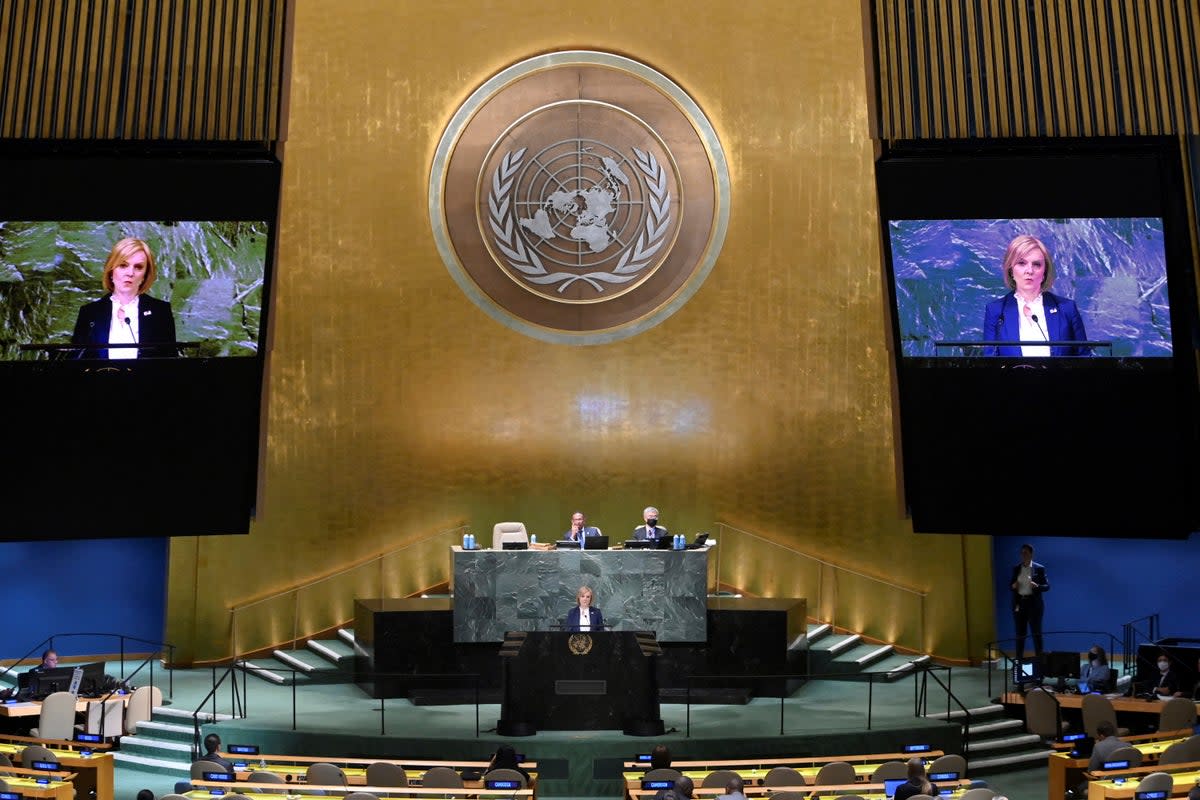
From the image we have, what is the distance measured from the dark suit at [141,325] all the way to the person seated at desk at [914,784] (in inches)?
242

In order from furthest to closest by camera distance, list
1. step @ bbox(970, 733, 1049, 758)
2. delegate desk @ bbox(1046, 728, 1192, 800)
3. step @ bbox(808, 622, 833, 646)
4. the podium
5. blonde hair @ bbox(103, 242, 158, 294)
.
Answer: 1. step @ bbox(808, 622, 833, 646)
2. step @ bbox(970, 733, 1049, 758)
3. the podium
4. blonde hair @ bbox(103, 242, 158, 294)
5. delegate desk @ bbox(1046, 728, 1192, 800)

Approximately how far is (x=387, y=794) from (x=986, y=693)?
22.1 ft

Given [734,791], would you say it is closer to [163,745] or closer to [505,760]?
[505,760]

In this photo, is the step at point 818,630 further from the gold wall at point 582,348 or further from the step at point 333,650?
the step at point 333,650

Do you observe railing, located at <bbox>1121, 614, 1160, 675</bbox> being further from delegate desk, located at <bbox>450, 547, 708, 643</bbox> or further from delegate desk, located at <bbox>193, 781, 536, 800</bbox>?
delegate desk, located at <bbox>193, 781, 536, 800</bbox>

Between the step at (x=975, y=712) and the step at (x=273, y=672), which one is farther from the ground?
the step at (x=273, y=672)

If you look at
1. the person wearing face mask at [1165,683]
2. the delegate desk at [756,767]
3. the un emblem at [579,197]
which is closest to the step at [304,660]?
the un emblem at [579,197]

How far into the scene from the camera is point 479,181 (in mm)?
15555

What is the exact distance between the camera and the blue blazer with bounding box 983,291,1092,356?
10742 millimetres

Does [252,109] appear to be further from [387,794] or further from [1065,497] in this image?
[1065,497]

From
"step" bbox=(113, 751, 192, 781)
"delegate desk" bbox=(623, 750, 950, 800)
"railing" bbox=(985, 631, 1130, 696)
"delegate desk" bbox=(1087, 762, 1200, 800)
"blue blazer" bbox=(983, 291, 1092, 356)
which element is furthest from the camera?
"railing" bbox=(985, 631, 1130, 696)

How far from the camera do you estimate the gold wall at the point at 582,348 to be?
15336mm

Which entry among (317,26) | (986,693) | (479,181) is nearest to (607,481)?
(479,181)

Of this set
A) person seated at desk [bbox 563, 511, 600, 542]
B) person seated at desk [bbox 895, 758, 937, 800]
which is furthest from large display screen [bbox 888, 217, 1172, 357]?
person seated at desk [bbox 563, 511, 600, 542]
